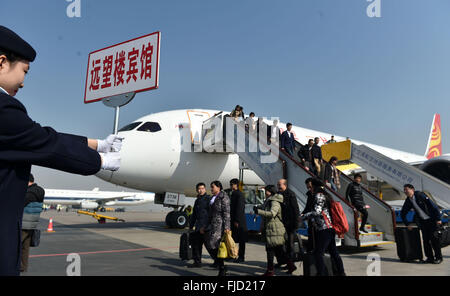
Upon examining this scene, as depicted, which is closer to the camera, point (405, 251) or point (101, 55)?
point (101, 55)

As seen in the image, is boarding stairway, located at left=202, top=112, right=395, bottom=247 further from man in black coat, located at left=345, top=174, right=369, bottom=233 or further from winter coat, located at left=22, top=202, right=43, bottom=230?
winter coat, located at left=22, top=202, right=43, bottom=230

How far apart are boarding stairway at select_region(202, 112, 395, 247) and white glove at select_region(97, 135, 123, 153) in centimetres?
674

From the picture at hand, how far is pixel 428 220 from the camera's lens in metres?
7.42

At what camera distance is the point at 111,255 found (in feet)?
25.2

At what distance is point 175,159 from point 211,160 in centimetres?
149

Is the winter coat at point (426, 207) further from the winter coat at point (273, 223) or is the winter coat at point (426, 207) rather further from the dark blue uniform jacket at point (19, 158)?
the dark blue uniform jacket at point (19, 158)

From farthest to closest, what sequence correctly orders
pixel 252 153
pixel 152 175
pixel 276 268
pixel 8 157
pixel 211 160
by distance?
pixel 211 160 → pixel 152 175 → pixel 252 153 → pixel 276 268 → pixel 8 157

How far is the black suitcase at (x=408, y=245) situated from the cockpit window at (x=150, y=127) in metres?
8.68

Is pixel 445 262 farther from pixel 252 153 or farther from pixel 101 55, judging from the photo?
pixel 101 55

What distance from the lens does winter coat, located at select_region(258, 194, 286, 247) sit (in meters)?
5.88

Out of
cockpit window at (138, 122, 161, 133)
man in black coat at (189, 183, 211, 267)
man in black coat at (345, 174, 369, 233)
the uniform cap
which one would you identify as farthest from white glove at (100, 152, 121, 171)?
cockpit window at (138, 122, 161, 133)

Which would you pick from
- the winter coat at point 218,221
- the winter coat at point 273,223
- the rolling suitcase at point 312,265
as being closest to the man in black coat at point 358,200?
the winter coat at point 273,223
